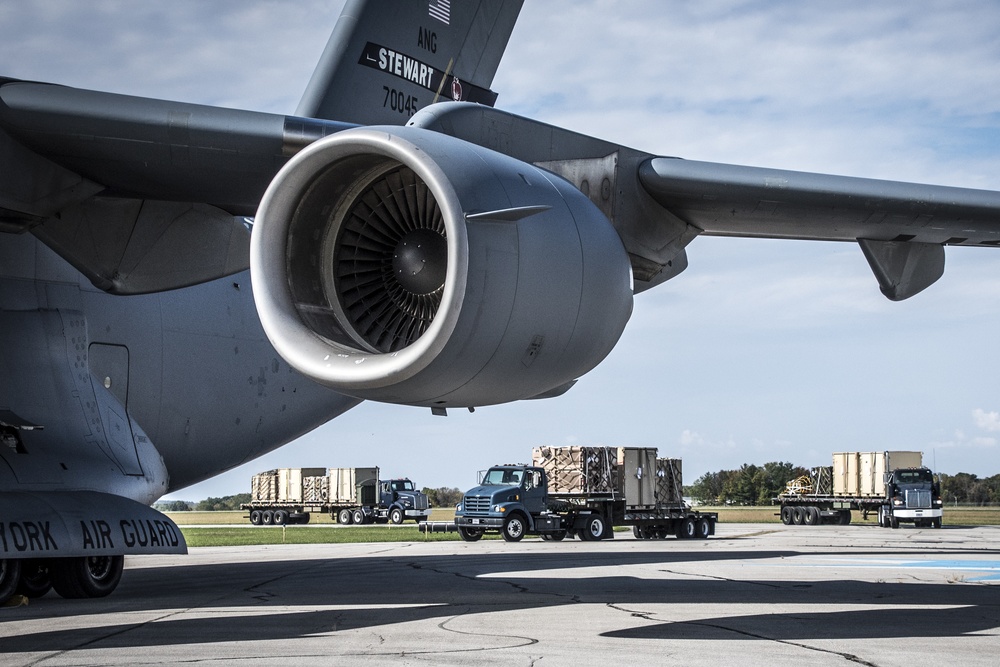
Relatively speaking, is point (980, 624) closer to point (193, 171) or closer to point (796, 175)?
point (796, 175)

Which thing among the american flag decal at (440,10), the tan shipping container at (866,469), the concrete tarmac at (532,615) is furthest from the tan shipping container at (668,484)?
the american flag decal at (440,10)

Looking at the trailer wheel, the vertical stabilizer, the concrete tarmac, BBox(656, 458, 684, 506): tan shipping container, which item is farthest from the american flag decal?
the trailer wheel

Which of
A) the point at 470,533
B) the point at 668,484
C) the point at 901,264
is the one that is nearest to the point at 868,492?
the point at 668,484

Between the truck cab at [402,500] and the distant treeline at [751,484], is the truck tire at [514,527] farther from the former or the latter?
the distant treeline at [751,484]

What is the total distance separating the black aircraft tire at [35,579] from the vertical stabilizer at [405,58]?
523 centimetres

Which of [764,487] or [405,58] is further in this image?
[764,487]

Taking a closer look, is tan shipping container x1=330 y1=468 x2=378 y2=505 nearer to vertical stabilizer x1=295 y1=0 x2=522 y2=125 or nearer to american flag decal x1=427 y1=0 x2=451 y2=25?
vertical stabilizer x1=295 y1=0 x2=522 y2=125

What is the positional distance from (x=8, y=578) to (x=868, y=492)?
112ft

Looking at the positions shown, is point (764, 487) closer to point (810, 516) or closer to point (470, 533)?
point (810, 516)

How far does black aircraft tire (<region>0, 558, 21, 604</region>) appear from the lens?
10.3 meters

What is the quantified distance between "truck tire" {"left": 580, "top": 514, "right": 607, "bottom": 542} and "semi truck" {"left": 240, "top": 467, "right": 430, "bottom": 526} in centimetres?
1867

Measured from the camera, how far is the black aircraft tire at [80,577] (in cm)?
1115

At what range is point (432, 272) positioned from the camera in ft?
22.1

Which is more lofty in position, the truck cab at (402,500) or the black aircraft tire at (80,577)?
the black aircraft tire at (80,577)
